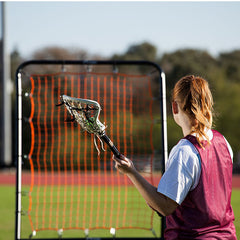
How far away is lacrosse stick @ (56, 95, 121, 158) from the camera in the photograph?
2.23 metres

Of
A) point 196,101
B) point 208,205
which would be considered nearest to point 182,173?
point 208,205

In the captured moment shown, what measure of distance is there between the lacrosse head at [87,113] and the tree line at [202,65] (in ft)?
39.7

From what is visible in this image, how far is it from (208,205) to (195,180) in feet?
0.40

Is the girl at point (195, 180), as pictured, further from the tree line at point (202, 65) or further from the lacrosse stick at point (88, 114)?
the tree line at point (202, 65)

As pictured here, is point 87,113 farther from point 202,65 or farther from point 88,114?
point 202,65

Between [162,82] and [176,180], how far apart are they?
2.18 metres

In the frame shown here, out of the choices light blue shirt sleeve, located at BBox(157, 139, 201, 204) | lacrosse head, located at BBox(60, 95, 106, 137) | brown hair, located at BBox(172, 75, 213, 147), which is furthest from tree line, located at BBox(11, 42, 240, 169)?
light blue shirt sleeve, located at BBox(157, 139, 201, 204)

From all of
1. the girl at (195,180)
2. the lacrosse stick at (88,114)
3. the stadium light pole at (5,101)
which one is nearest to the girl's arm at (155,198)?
the girl at (195,180)

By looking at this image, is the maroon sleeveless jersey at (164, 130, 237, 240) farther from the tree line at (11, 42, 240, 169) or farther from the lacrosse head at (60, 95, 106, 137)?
the tree line at (11, 42, 240, 169)

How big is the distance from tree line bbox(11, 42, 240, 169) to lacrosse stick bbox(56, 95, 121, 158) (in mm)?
12114

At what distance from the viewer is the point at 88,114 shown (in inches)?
89.0

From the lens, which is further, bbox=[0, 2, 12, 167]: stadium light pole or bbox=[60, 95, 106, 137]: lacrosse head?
bbox=[0, 2, 12, 167]: stadium light pole

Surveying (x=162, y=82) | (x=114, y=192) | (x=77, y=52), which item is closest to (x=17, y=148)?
(x=162, y=82)

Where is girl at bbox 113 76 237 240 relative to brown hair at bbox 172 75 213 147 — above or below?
below
